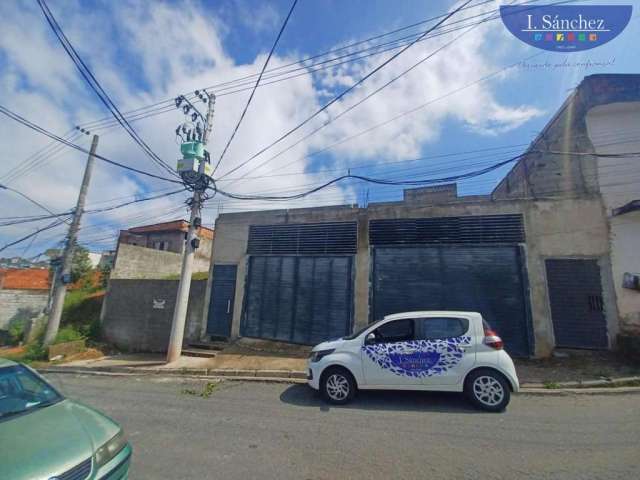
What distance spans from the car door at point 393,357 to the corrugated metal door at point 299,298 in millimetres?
3965

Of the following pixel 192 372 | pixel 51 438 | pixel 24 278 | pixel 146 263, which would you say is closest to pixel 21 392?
pixel 51 438

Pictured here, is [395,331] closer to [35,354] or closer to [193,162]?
[193,162]

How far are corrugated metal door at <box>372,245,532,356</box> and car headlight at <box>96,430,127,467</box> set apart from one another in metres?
7.18

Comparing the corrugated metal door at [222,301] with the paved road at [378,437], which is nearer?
the paved road at [378,437]

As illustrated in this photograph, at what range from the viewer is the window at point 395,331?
16.7 ft

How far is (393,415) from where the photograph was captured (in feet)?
14.8

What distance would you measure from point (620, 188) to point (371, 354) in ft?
29.6

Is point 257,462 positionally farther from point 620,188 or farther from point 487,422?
point 620,188

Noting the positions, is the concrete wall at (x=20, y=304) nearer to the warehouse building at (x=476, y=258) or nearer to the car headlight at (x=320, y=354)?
the warehouse building at (x=476, y=258)

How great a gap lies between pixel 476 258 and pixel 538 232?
1.88 metres

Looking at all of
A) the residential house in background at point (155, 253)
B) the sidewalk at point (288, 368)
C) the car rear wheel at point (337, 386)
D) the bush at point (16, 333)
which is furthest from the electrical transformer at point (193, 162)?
the bush at point (16, 333)

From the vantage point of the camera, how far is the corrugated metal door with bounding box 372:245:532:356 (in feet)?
25.7

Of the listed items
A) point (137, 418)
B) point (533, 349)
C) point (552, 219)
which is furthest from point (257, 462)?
point (552, 219)

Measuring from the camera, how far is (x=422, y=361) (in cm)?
483
